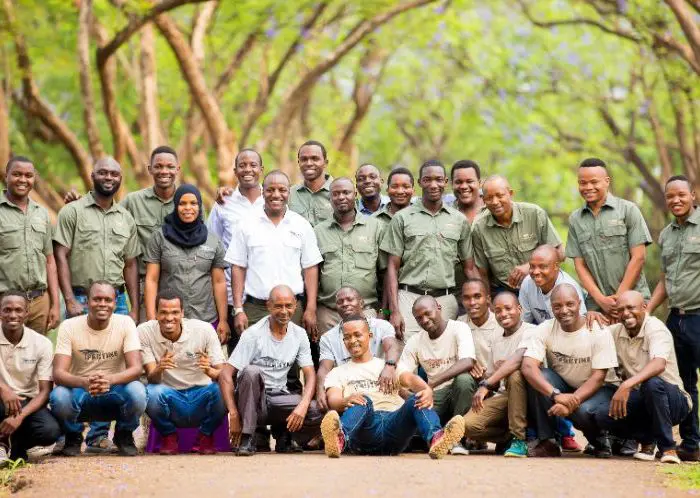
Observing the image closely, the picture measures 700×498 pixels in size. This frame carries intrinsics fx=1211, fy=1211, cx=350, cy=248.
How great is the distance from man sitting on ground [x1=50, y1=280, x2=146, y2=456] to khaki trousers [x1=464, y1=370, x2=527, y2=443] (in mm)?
2669

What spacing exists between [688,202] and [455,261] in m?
2.07

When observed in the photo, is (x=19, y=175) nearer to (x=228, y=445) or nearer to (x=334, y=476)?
(x=228, y=445)

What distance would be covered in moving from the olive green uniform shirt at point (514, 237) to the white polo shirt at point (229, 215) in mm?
2023

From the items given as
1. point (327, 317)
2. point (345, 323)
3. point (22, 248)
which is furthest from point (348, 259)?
point (22, 248)

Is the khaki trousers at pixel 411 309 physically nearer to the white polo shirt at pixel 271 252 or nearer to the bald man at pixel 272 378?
the white polo shirt at pixel 271 252

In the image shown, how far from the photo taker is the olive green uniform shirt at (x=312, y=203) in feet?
36.6

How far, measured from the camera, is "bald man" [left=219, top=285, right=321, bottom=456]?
9578 mm

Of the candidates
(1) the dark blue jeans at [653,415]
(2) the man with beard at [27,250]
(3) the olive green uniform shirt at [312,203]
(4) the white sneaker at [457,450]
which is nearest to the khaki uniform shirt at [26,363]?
(2) the man with beard at [27,250]

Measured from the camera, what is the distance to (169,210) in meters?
10.8

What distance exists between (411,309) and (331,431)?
1.76m

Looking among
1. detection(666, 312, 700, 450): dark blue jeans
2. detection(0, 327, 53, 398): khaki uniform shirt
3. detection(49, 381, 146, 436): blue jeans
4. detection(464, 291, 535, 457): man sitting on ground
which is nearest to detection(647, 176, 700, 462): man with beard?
detection(666, 312, 700, 450): dark blue jeans

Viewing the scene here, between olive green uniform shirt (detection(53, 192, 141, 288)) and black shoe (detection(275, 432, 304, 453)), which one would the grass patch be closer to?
black shoe (detection(275, 432, 304, 453))

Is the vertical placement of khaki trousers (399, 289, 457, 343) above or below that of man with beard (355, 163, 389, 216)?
below

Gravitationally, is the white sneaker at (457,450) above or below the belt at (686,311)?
below
